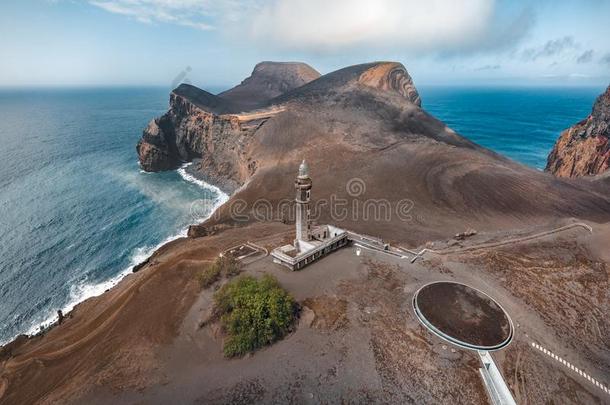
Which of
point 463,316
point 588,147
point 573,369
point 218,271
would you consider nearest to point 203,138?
point 218,271

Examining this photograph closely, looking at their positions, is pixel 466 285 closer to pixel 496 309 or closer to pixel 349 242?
pixel 496 309

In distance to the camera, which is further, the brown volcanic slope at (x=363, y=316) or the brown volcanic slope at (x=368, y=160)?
the brown volcanic slope at (x=368, y=160)

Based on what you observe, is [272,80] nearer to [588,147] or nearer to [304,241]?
[588,147]

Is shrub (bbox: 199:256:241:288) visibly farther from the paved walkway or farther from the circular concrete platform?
the paved walkway

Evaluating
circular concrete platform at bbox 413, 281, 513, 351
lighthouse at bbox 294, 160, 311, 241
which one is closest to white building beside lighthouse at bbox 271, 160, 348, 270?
lighthouse at bbox 294, 160, 311, 241

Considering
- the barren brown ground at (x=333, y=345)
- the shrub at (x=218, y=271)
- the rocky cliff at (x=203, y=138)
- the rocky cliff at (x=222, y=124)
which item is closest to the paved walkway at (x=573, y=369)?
the barren brown ground at (x=333, y=345)

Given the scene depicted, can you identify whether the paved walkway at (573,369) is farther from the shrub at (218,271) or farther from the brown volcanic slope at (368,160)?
the shrub at (218,271)

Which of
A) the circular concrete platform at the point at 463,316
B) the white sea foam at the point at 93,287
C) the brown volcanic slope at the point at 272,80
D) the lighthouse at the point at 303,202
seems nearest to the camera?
the circular concrete platform at the point at 463,316

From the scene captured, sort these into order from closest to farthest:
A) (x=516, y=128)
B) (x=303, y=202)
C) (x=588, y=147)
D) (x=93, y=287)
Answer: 1. (x=303, y=202)
2. (x=93, y=287)
3. (x=588, y=147)
4. (x=516, y=128)
